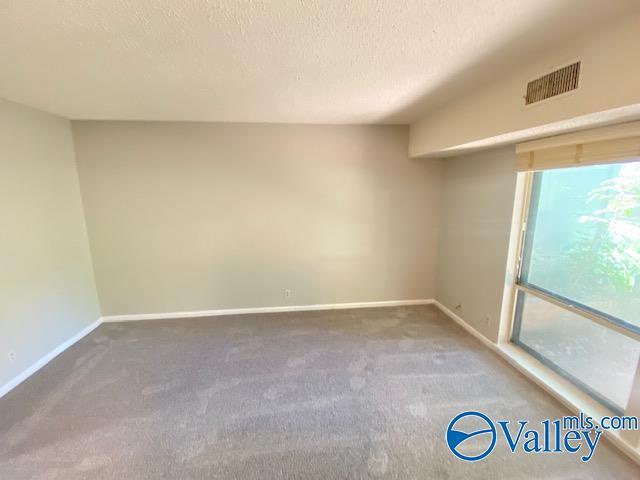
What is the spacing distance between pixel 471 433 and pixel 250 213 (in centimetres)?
300

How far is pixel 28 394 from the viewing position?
89.1 inches

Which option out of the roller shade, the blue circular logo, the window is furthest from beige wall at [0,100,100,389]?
the window

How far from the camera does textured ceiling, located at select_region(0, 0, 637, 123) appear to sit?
1.17 metres

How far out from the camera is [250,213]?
3.51 m

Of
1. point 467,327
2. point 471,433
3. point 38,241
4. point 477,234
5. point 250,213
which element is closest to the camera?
point 471,433

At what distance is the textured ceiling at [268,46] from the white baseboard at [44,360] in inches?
91.9

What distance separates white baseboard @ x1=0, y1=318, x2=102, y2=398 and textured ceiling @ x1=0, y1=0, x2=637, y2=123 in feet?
7.66

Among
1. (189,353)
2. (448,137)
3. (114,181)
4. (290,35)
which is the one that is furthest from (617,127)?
(114,181)

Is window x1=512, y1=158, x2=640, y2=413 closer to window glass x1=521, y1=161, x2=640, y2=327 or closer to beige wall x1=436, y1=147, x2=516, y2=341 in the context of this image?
window glass x1=521, y1=161, x2=640, y2=327

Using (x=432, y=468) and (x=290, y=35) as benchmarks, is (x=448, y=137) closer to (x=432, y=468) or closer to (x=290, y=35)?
(x=290, y=35)

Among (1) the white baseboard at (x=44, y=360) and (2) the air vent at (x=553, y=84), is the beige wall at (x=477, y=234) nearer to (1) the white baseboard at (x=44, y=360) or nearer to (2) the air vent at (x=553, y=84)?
(2) the air vent at (x=553, y=84)

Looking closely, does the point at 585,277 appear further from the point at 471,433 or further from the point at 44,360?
the point at 44,360

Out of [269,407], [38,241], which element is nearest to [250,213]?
[38,241]

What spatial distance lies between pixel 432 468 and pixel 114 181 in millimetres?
4031
